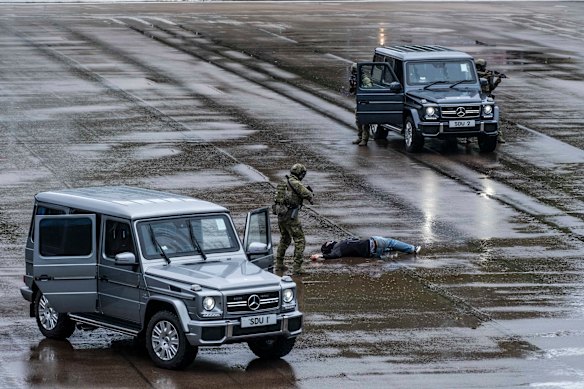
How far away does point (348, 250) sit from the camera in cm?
2316

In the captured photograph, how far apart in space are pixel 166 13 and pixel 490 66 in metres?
21.4

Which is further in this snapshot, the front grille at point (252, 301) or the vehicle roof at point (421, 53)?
the vehicle roof at point (421, 53)

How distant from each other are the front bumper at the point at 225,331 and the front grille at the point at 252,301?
137 mm

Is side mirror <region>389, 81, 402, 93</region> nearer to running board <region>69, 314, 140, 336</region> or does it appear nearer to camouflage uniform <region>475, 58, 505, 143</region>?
camouflage uniform <region>475, 58, 505, 143</region>

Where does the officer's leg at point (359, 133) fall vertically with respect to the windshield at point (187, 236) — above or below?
below

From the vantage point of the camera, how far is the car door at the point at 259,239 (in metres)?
17.4

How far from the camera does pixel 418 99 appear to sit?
3325cm

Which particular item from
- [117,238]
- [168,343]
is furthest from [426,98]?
[168,343]

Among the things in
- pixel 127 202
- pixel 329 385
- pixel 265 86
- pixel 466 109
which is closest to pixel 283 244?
pixel 127 202

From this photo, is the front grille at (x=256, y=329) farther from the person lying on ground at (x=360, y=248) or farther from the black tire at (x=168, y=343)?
the person lying on ground at (x=360, y=248)

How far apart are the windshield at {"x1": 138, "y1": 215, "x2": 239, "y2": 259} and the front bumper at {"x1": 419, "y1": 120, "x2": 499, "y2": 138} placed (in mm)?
16079

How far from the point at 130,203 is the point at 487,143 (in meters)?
17.6

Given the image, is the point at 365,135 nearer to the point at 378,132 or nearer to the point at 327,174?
the point at 378,132

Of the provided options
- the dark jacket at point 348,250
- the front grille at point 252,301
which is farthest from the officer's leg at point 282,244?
the front grille at point 252,301
